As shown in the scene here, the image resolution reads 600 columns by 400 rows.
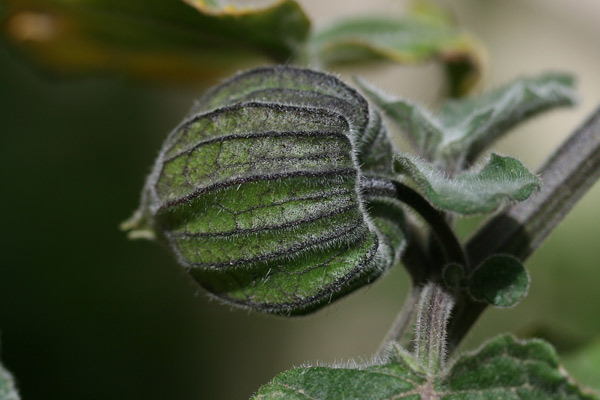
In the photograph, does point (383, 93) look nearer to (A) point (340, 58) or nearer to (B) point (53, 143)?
(A) point (340, 58)

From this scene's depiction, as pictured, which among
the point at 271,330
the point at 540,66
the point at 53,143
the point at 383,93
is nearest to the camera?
the point at 383,93

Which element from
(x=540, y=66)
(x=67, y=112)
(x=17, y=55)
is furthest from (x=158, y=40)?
(x=540, y=66)

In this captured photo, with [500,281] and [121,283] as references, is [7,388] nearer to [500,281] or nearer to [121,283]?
[500,281]

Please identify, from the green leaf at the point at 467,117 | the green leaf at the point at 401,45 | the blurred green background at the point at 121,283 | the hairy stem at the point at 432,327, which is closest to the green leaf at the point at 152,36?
the green leaf at the point at 401,45

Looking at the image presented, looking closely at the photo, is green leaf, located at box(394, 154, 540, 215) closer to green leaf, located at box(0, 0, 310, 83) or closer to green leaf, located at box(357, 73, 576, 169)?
green leaf, located at box(357, 73, 576, 169)

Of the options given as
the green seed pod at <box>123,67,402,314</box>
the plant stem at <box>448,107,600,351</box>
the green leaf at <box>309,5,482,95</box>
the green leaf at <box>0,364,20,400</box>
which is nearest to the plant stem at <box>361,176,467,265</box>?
the green seed pod at <box>123,67,402,314</box>

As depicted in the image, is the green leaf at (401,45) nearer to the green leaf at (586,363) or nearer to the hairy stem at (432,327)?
the green leaf at (586,363)
